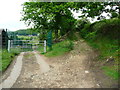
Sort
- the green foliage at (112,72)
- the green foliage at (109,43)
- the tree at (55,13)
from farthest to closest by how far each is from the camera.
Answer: the tree at (55,13), the green foliage at (109,43), the green foliage at (112,72)

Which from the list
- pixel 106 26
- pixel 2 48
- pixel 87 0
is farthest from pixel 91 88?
pixel 2 48

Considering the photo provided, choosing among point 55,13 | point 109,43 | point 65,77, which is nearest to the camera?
point 65,77

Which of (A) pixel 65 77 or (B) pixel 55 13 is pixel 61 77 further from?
(B) pixel 55 13

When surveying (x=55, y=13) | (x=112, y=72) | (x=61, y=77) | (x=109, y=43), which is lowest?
(x=61, y=77)

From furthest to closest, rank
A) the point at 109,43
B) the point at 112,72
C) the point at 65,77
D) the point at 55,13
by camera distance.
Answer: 1. the point at 55,13
2. the point at 109,43
3. the point at 65,77
4. the point at 112,72

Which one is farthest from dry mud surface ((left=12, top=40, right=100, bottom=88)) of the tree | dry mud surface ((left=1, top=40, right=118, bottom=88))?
the tree

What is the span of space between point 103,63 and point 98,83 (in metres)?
1.86

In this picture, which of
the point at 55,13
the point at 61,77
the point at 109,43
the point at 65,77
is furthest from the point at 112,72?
the point at 55,13

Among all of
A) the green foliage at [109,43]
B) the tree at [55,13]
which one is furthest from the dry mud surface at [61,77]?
the tree at [55,13]

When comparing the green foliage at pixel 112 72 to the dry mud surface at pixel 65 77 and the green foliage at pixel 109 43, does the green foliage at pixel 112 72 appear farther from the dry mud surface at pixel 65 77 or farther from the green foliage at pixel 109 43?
the dry mud surface at pixel 65 77

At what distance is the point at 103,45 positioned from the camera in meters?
10.2

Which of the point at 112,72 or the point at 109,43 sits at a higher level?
the point at 109,43

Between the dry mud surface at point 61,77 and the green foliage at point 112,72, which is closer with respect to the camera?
the dry mud surface at point 61,77

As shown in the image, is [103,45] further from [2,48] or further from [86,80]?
[2,48]
